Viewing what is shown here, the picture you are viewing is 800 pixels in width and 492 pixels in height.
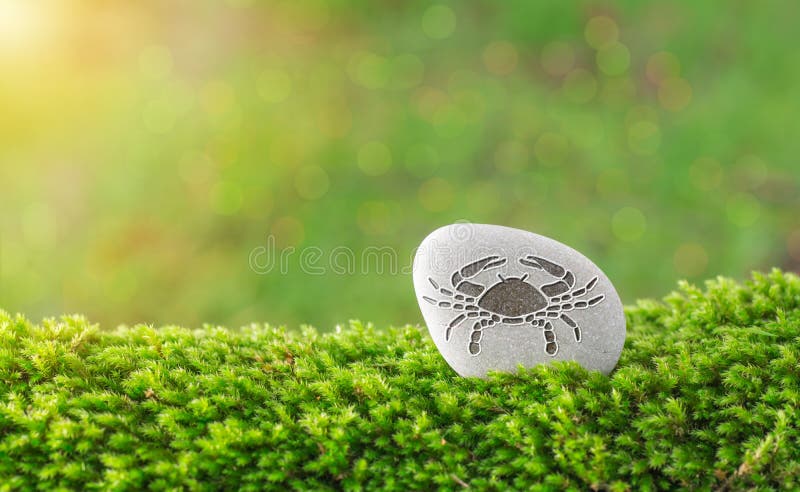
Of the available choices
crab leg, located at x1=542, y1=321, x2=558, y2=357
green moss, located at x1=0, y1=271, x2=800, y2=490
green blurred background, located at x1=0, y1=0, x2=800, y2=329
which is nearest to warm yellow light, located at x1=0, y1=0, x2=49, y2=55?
green blurred background, located at x1=0, y1=0, x2=800, y2=329

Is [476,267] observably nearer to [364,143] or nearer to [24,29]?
[364,143]

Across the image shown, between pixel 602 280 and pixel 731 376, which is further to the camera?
pixel 602 280

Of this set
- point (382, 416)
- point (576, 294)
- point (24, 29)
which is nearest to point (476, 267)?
point (576, 294)

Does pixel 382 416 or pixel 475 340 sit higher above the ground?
pixel 475 340

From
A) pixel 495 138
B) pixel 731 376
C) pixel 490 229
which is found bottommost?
pixel 731 376

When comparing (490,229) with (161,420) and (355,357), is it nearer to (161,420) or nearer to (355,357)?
(355,357)

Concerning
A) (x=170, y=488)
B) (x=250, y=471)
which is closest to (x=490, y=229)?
(x=250, y=471)

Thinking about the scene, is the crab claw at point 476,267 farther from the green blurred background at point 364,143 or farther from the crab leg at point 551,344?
the green blurred background at point 364,143
